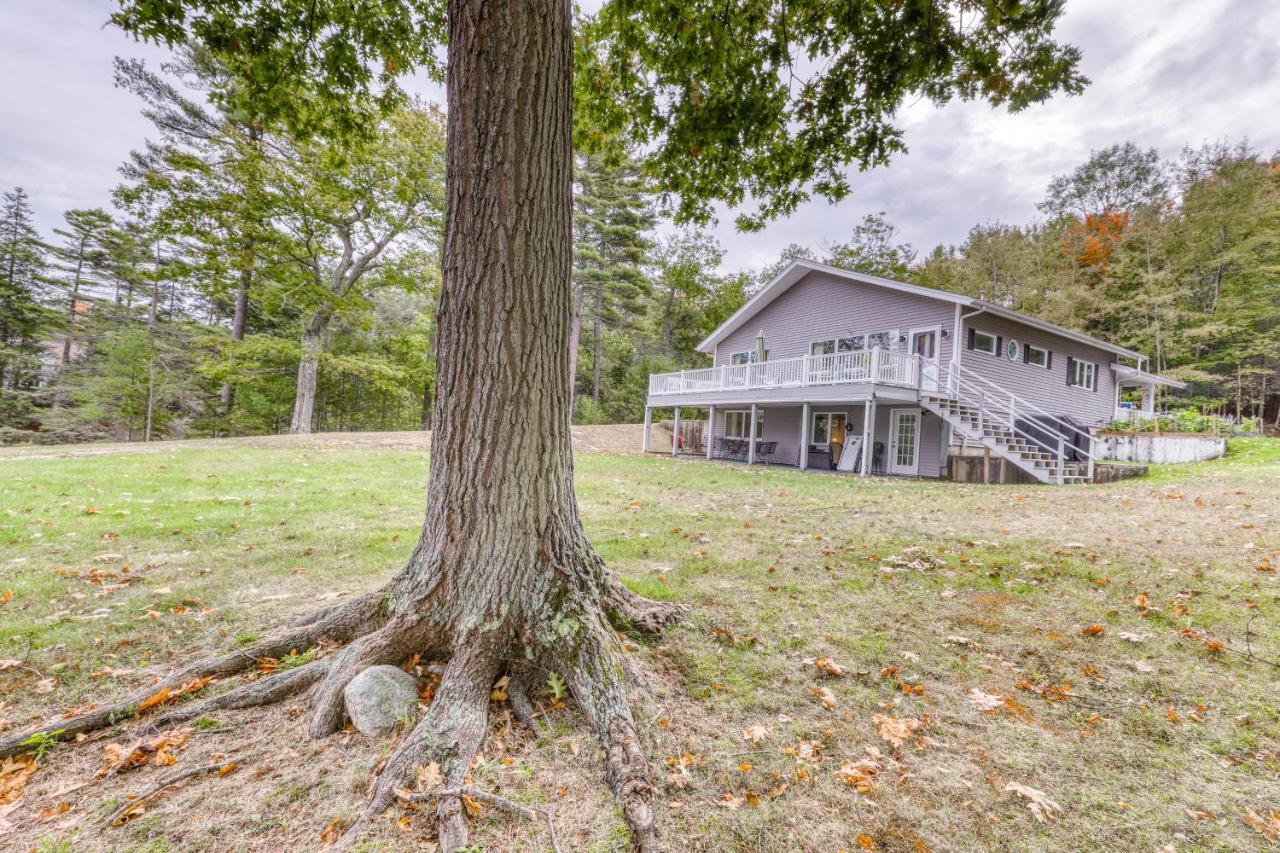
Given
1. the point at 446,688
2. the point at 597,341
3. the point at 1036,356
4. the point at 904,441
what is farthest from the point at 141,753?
the point at 597,341

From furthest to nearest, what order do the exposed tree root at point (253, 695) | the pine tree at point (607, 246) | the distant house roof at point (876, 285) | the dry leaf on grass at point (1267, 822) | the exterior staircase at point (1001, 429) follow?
the pine tree at point (607, 246), the distant house roof at point (876, 285), the exterior staircase at point (1001, 429), the exposed tree root at point (253, 695), the dry leaf on grass at point (1267, 822)

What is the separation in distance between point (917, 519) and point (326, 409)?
94.3 feet

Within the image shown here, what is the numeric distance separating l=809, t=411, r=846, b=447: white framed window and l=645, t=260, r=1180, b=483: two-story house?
5 centimetres

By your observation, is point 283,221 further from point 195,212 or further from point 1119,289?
point 1119,289

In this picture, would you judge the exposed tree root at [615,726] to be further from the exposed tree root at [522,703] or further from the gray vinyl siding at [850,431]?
the gray vinyl siding at [850,431]

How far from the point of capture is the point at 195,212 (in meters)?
11.8

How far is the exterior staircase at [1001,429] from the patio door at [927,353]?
0.23 metres

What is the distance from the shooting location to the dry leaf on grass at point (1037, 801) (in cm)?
168

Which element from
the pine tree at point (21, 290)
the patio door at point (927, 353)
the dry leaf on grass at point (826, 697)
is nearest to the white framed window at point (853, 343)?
the patio door at point (927, 353)

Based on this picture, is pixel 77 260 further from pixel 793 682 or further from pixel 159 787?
pixel 793 682

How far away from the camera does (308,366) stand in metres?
16.6

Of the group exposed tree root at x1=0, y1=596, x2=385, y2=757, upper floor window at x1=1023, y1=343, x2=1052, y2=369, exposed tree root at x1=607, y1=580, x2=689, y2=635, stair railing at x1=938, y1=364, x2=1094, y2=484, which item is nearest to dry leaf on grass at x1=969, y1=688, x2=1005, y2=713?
exposed tree root at x1=607, y1=580, x2=689, y2=635

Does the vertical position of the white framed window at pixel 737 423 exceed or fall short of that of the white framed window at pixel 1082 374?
it falls short

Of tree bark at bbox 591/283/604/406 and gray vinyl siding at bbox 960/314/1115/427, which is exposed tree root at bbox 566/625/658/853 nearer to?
gray vinyl siding at bbox 960/314/1115/427
